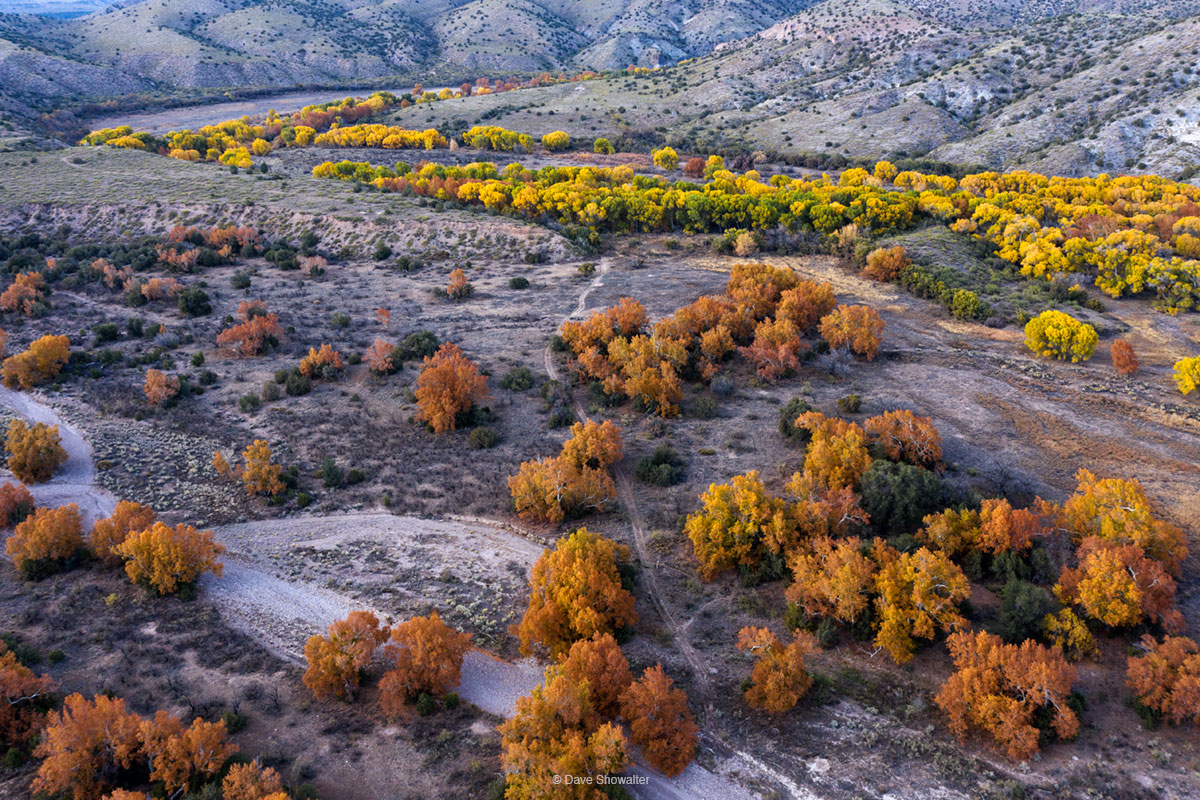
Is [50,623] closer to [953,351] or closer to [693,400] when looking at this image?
[693,400]

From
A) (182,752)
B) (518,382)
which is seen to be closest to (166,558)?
(182,752)

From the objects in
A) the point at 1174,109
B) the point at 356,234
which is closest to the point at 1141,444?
the point at 356,234

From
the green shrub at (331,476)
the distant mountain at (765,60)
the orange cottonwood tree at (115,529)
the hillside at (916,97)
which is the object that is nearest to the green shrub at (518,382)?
the green shrub at (331,476)

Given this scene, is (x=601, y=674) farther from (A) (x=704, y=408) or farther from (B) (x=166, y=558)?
(A) (x=704, y=408)

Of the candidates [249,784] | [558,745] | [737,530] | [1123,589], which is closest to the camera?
[249,784]

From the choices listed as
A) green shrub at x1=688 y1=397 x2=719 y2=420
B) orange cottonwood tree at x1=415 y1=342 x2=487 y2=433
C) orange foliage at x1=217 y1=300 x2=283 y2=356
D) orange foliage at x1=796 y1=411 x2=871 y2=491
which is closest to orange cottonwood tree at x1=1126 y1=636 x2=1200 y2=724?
orange foliage at x1=796 y1=411 x2=871 y2=491

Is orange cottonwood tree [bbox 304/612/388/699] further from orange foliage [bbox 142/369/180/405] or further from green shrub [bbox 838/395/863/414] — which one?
green shrub [bbox 838/395/863/414]
